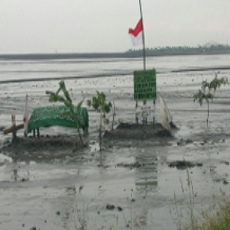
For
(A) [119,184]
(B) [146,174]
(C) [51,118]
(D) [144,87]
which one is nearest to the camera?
(A) [119,184]

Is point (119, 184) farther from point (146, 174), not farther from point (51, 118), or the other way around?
point (51, 118)

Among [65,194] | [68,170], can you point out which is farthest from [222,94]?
[65,194]

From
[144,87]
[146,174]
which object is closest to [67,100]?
[144,87]

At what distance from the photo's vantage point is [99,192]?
11.8 metres

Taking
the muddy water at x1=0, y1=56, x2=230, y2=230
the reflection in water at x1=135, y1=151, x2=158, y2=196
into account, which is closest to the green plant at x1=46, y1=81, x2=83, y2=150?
the muddy water at x1=0, y1=56, x2=230, y2=230

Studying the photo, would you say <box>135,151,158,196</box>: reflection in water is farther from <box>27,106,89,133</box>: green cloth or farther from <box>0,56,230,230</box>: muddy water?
<box>27,106,89,133</box>: green cloth

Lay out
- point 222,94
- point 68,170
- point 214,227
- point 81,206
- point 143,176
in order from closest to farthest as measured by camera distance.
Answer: point 214,227, point 81,206, point 143,176, point 68,170, point 222,94

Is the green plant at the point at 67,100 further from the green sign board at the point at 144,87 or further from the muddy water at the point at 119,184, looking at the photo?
the green sign board at the point at 144,87

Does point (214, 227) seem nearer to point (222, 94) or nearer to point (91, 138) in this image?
point (91, 138)

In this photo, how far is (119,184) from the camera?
12398 mm

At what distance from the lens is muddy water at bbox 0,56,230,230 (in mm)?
9914

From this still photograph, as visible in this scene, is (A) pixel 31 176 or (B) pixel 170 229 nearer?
(B) pixel 170 229

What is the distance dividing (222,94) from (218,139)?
18.2 m

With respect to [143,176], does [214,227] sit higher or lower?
higher
